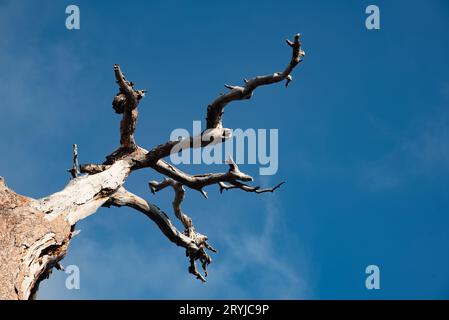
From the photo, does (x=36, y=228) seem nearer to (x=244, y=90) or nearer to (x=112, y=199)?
(x=112, y=199)

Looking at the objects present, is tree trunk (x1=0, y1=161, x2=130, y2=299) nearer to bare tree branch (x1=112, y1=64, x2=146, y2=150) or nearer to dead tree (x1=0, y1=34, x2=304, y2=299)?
dead tree (x1=0, y1=34, x2=304, y2=299)

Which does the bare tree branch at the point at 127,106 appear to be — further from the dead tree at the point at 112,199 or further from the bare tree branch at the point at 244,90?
the bare tree branch at the point at 244,90

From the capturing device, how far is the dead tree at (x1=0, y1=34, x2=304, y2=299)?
20.3 feet

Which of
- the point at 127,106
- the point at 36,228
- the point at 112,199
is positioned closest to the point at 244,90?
the point at 127,106

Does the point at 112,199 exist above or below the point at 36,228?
above

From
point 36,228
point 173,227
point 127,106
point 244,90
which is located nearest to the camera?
point 36,228

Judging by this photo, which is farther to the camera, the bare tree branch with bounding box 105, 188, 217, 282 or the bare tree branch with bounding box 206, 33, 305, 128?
the bare tree branch with bounding box 105, 188, 217, 282

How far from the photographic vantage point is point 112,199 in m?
8.87

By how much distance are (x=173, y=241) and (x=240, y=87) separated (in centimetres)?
373

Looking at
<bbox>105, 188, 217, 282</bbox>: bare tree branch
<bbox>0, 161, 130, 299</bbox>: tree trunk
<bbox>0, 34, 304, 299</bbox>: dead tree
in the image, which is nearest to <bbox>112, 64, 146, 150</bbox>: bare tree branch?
<bbox>0, 34, 304, 299</bbox>: dead tree

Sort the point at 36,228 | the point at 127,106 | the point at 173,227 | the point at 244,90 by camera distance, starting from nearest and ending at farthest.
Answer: the point at 36,228, the point at 244,90, the point at 127,106, the point at 173,227

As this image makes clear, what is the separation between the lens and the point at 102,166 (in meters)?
8.73
